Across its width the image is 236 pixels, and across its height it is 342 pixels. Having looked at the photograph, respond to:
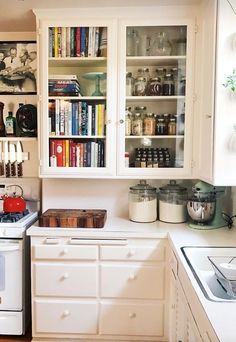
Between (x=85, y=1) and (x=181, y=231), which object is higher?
(x=85, y=1)

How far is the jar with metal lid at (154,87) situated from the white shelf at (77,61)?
0.38 metres

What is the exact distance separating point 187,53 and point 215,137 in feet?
2.29

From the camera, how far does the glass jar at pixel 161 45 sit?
7.82ft

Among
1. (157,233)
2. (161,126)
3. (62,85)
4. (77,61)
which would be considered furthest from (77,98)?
(157,233)

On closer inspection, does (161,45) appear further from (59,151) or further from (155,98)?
(59,151)

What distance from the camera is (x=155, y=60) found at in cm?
241

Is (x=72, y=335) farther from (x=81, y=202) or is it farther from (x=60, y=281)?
(x=81, y=202)

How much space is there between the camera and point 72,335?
2275 millimetres

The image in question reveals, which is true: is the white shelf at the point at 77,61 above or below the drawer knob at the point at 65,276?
above

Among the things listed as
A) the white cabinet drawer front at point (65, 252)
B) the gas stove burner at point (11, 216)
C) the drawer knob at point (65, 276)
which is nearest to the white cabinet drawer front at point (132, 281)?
the white cabinet drawer front at point (65, 252)

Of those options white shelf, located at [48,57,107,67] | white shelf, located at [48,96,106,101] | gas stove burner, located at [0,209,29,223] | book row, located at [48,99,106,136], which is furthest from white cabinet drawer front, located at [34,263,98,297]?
white shelf, located at [48,57,107,67]

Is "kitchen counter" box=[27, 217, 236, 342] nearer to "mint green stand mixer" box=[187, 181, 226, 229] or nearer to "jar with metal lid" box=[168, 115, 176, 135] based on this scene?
"mint green stand mixer" box=[187, 181, 226, 229]

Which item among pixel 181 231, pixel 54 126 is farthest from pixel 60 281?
pixel 54 126

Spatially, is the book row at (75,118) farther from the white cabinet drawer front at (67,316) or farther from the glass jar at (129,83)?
the white cabinet drawer front at (67,316)
